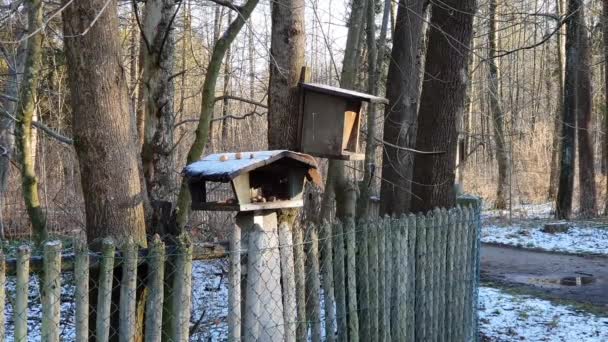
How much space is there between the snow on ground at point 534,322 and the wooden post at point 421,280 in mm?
1818

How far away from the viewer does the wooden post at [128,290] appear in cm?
334

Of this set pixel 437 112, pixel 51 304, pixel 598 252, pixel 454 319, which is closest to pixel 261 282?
pixel 51 304

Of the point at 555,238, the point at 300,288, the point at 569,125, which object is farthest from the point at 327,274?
the point at 569,125

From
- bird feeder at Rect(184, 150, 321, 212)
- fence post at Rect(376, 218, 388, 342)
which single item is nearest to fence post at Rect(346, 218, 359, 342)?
fence post at Rect(376, 218, 388, 342)

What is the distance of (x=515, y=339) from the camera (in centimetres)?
675

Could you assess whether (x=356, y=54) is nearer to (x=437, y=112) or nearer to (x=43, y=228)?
(x=437, y=112)

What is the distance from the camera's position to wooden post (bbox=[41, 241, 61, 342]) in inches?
121

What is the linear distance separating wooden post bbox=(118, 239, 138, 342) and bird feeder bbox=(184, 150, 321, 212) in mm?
720

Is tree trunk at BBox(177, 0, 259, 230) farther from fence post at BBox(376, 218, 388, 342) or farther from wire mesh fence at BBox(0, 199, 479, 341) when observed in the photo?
fence post at BBox(376, 218, 388, 342)

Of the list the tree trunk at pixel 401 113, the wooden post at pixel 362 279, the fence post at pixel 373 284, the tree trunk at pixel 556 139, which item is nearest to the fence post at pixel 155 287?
the wooden post at pixel 362 279

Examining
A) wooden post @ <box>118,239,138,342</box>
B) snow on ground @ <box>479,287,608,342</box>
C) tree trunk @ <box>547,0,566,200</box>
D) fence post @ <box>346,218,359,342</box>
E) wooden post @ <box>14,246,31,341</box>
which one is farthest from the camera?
tree trunk @ <box>547,0,566,200</box>

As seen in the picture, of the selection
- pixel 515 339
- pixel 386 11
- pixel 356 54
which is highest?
pixel 386 11

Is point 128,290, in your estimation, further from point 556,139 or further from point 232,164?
point 556,139

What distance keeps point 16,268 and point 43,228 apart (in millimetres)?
2618
